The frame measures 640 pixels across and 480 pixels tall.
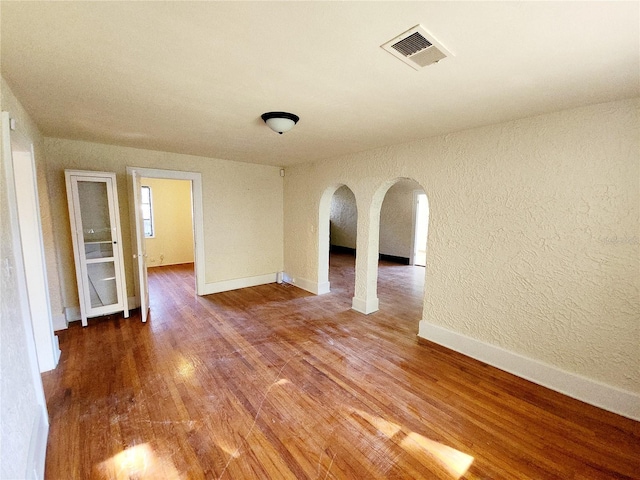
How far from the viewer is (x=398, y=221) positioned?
7957mm

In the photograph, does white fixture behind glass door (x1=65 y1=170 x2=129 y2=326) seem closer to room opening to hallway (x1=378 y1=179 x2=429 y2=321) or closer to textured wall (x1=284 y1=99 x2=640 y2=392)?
textured wall (x1=284 y1=99 x2=640 y2=392)

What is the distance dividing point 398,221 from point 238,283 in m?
5.00

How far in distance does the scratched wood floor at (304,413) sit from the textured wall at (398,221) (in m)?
4.69

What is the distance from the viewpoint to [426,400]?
7.11 ft

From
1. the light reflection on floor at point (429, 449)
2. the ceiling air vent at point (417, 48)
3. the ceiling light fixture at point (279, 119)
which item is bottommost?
the light reflection on floor at point (429, 449)

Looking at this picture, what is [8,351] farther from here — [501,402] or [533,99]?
[533,99]

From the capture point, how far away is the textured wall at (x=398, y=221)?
25.1 ft

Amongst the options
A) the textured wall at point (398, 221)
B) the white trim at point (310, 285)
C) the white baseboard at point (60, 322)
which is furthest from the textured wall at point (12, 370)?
the textured wall at point (398, 221)

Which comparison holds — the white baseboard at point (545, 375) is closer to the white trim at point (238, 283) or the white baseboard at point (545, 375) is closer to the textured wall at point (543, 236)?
the textured wall at point (543, 236)

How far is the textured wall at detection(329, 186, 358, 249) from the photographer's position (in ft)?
31.0

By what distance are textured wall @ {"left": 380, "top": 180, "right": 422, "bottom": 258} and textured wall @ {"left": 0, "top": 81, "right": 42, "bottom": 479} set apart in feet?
24.0

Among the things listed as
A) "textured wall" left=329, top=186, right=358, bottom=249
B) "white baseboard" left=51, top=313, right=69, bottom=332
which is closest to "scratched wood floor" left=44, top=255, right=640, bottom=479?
"white baseboard" left=51, top=313, right=69, bottom=332

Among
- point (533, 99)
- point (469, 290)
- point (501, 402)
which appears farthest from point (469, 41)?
point (501, 402)

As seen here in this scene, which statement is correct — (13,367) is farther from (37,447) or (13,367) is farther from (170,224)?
(170,224)
